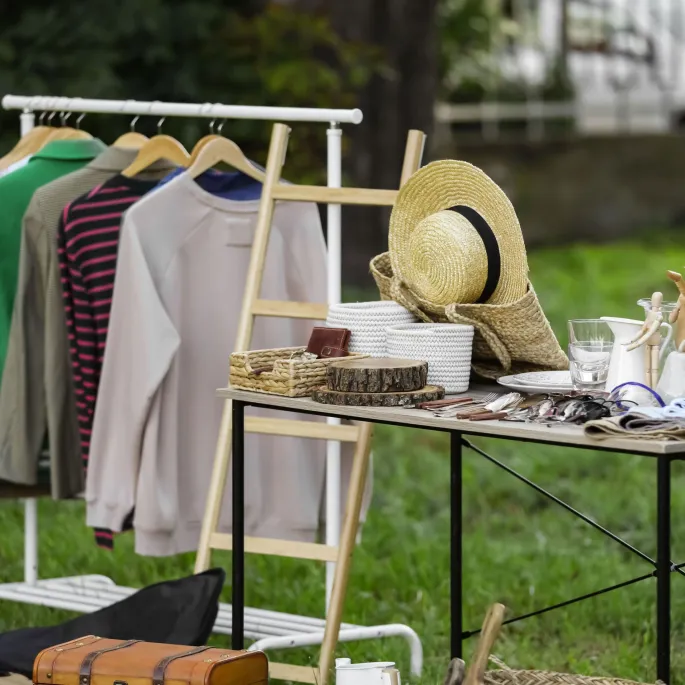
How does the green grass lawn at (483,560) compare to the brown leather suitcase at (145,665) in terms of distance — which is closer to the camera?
the brown leather suitcase at (145,665)

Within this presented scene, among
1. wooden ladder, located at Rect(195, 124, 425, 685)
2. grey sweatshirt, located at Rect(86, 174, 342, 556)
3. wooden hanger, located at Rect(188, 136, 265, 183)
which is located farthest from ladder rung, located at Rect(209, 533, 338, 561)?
wooden hanger, located at Rect(188, 136, 265, 183)

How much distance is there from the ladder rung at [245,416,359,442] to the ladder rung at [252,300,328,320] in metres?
0.27

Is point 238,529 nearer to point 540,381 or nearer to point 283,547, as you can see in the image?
point 283,547

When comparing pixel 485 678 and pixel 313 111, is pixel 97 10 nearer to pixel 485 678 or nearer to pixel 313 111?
pixel 313 111

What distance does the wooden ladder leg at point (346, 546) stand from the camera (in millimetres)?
3680

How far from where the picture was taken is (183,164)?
13.3 ft

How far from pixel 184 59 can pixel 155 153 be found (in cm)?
379

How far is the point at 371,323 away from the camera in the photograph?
3.25 m

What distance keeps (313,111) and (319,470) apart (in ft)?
3.30

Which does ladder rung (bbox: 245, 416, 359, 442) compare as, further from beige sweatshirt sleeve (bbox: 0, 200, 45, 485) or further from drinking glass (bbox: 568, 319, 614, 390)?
drinking glass (bbox: 568, 319, 614, 390)

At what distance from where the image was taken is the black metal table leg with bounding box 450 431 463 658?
3.52 m

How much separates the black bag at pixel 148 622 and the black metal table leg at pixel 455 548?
0.59m

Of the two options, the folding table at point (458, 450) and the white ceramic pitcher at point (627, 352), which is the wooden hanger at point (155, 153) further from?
the white ceramic pitcher at point (627, 352)

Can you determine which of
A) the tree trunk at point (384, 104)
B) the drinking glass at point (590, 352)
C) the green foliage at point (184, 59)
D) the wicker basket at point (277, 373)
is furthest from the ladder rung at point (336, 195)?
the tree trunk at point (384, 104)
